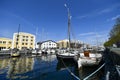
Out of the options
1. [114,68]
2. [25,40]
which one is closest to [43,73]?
[114,68]

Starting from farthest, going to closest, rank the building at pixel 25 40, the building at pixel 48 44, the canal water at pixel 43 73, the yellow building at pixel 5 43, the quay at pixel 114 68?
the building at pixel 48 44
the building at pixel 25 40
the yellow building at pixel 5 43
the canal water at pixel 43 73
the quay at pixel 114 68

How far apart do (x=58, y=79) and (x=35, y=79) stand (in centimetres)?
306

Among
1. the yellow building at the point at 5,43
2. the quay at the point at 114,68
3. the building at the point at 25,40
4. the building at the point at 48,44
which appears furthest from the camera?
the building at the point at 48,44

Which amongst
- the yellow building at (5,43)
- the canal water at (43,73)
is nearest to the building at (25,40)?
the yellow building at (5,43)

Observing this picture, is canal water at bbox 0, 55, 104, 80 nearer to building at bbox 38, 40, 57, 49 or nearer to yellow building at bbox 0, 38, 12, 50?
yellow building at bbox 0, 38, 12, 50

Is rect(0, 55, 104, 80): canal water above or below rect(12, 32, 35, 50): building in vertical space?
below

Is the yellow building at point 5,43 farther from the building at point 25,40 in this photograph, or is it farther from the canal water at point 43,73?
the canal water at point 43,73

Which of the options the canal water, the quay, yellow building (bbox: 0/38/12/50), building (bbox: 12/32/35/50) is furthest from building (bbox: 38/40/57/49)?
the quay

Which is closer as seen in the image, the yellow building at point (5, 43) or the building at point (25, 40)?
the yellow building at point (5, 43)

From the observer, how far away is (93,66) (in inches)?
883

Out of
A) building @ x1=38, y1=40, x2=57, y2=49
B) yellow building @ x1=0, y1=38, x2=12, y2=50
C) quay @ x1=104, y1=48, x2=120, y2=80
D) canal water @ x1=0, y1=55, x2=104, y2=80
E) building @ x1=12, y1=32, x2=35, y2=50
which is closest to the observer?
quay @ x1=104, y1=48, x2=120, y2=80

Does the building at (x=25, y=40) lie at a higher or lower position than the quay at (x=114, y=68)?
higher

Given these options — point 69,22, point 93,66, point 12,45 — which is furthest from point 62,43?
point 93,66

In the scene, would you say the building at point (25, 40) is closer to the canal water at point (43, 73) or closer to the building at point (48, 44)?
the building at point (48, 44)
